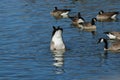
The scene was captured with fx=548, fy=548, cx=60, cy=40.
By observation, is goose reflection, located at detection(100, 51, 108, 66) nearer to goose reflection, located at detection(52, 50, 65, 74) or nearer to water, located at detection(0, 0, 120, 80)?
water, located at detection(0, 0, 120, 80)

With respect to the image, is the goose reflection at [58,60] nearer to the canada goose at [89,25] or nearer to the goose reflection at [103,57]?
the goose reflection at [103,57]

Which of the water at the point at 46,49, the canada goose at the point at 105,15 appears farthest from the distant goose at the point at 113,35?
the canada goose at the point at 105,15

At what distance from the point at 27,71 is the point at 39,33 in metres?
8.86

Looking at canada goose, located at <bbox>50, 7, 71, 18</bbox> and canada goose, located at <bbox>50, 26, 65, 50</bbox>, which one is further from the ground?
canada goose, located at <bbox>50, 7, 71, 18</bbox>

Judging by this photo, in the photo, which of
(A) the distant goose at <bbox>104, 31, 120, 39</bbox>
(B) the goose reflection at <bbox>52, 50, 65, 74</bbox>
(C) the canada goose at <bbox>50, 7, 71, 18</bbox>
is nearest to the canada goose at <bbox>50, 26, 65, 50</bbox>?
(B) the goose reflection at <bbox>52, 50, 65, 74</bbox>

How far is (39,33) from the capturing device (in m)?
33.0

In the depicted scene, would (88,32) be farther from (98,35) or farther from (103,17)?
(103,17)

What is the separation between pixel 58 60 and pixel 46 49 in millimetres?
2686

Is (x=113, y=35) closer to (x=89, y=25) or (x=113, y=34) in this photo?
(x=113, y=34)

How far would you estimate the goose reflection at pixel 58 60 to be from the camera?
24562 millimetres

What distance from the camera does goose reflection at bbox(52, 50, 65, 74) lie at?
2456cm

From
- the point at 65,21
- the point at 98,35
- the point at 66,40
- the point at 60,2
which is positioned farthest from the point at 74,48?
the point at 60,2

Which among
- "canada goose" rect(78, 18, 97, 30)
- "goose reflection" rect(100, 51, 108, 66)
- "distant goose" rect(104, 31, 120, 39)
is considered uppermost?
"canada goose" rect(78, 18, 97, 30)

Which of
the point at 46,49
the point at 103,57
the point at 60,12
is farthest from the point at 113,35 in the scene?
the point at 60,12
